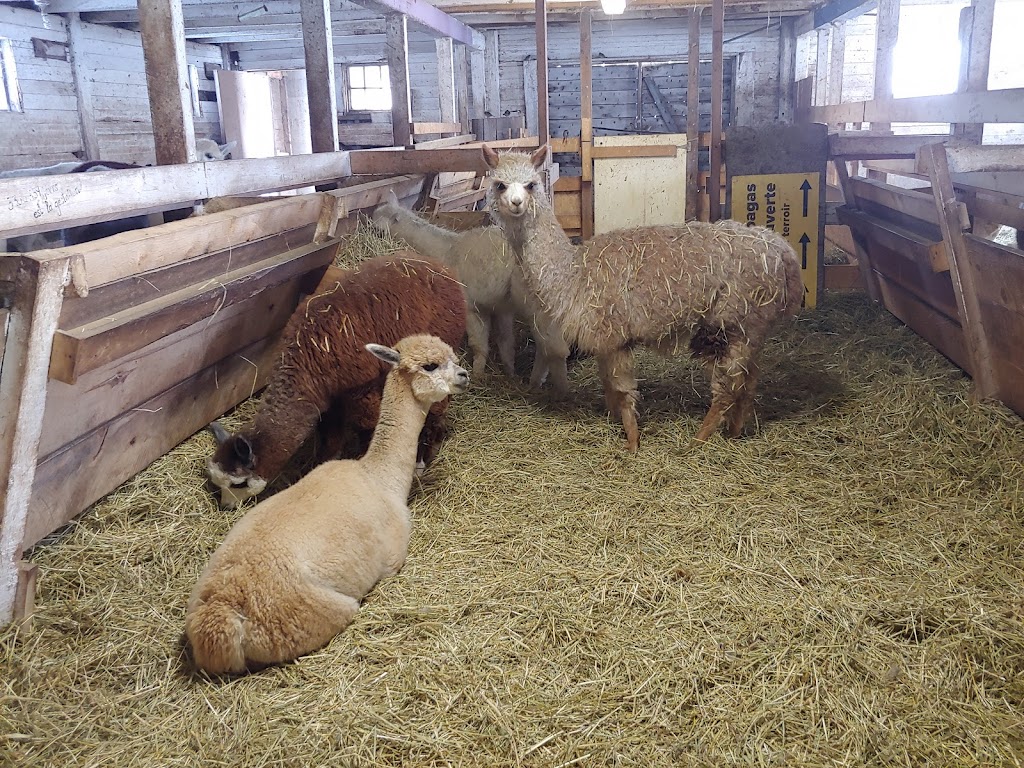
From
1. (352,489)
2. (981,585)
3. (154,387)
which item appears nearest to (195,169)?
(154,387)

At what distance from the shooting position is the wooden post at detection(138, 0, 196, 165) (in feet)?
12.5

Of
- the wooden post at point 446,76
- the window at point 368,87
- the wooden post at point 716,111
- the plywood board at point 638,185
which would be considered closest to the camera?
the wooden post at point 716,111

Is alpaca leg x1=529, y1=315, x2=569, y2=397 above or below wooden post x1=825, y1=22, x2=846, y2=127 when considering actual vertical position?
below

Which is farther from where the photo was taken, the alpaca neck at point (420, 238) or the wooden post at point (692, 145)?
the wooden post at point (692, 145)

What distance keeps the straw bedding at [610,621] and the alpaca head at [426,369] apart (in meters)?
0.75

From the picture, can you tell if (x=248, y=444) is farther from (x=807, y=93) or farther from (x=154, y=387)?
(x=807, y=93)

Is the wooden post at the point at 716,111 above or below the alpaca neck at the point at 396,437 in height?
above

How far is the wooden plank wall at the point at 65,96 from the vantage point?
1084cm

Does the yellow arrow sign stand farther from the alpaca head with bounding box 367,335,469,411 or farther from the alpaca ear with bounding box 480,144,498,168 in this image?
the alpaca head with bounding box 367,335,469,411

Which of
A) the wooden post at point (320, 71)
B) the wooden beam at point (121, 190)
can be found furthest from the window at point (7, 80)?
the wooden beam at point (121, 190)

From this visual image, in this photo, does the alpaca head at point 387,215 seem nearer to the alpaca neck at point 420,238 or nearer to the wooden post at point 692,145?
the alpaca neck at point 420,238

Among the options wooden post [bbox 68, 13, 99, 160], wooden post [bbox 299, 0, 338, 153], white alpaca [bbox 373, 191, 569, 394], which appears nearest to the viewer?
white alpaca [bbox 373, 191, 569, 394]

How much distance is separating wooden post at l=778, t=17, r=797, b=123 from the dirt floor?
11.5 meters

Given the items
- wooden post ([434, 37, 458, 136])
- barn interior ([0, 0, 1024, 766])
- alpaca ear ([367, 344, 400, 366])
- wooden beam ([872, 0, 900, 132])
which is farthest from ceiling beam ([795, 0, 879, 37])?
alpaca ear ([367, 344, 400, 366])
